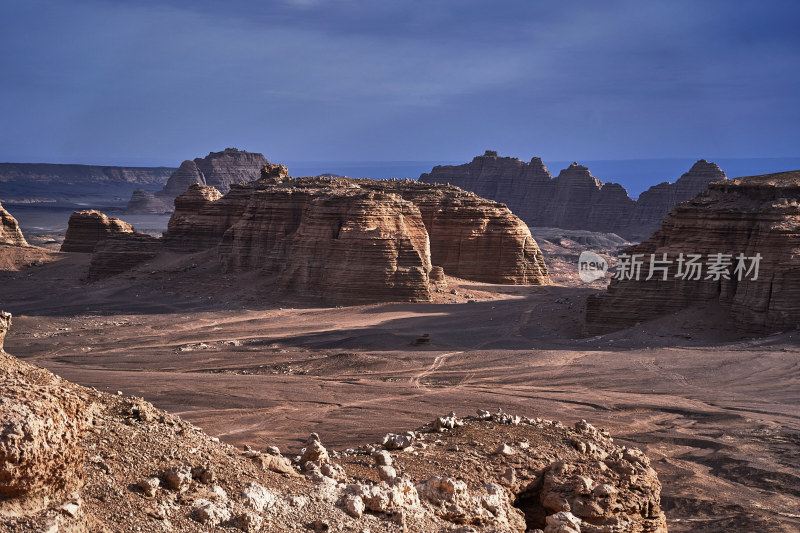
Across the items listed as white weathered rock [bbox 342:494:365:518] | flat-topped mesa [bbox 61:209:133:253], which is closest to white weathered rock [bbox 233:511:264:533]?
white weathered rock [bbox 342:494:365:518]

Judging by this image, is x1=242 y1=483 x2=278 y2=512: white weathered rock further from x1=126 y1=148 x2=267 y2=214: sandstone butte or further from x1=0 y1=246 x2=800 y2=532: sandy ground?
x1=126 y1=148 x2=267 y2=214: sandstone butte

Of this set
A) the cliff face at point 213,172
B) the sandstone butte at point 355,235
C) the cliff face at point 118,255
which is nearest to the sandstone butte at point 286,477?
the sandstone butte at point 355,235

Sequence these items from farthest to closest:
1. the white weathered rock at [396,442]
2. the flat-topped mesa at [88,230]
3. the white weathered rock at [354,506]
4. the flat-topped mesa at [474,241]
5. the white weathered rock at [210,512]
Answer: the flat-topped mesa at [88,230]
the flat-topped mesa at [474,241]
the white weathered rock at [396,442]
the white weathered rock at [354,506]
the white weathered rock at [210,512]

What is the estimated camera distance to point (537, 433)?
1246 centimetres

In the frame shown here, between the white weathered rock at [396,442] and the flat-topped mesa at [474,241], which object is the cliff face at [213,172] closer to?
the flat-topped mesa at [474,241]

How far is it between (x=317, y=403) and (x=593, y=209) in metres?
88.8

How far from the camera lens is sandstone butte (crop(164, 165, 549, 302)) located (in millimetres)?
38594

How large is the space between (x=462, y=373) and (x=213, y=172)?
13674cm

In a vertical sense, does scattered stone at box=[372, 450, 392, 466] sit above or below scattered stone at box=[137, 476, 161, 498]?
below

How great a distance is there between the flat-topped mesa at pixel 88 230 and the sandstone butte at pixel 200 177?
8642cm

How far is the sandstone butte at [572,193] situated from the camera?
97.8 metres

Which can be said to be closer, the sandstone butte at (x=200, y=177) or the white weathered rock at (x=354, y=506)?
the white weathered rock at (x=354, y=506)

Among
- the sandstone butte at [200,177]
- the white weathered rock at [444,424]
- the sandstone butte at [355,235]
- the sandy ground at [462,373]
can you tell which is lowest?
the sandy ground at [462,373]

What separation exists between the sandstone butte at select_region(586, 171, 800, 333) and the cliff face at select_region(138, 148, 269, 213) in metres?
126
